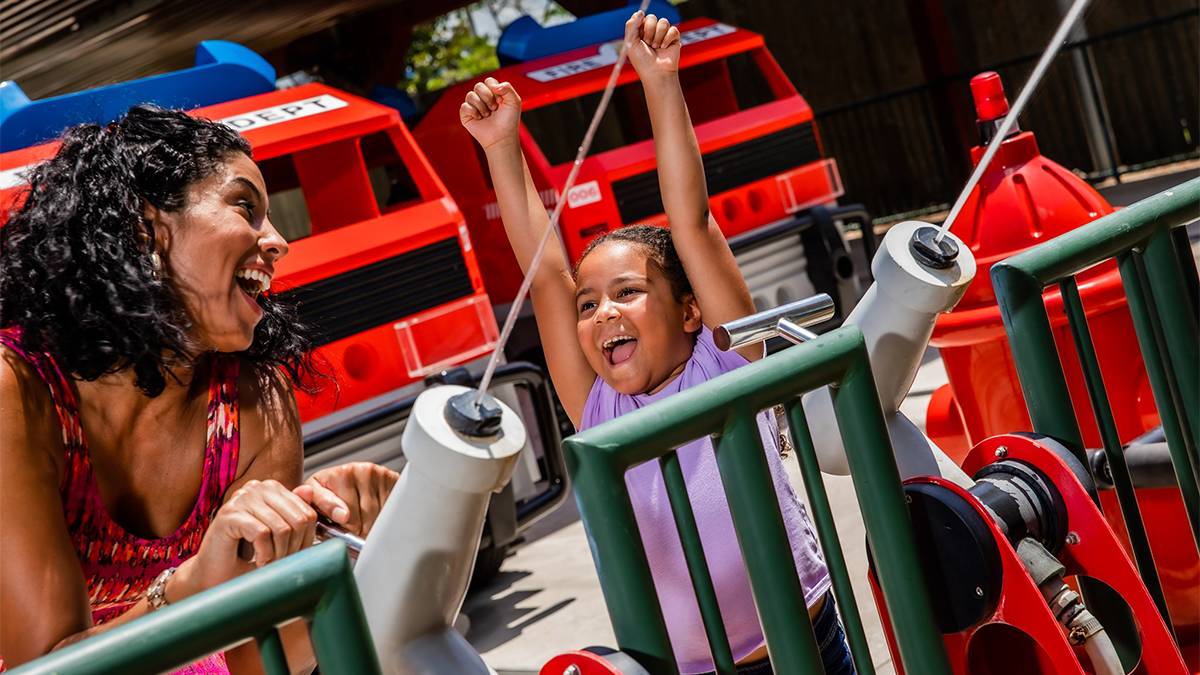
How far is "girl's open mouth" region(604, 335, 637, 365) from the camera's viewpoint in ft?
6.89

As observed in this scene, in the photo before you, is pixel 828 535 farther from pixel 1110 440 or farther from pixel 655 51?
pixel 655 51

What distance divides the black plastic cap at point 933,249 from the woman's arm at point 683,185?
53 cm

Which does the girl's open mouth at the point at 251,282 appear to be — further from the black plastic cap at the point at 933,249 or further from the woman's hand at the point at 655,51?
the black plastic cap at the point at 933,249

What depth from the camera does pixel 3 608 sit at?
1.56 metres

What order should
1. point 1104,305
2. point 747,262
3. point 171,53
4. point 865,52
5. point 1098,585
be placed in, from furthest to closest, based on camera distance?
point 865,52 → point 171,53 → point 747,262 → point 1104,305 → point 1098,585

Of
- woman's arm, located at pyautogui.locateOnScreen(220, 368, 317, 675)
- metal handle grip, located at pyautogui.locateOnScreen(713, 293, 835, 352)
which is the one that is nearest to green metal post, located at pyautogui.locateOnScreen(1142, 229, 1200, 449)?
metal handle grip, located at pyautogui.locateOnScreen(713, 293, 835, 352)

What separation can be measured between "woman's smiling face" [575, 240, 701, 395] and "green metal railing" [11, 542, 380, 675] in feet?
3.11

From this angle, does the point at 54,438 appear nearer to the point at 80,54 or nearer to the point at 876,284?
the point at 876,284

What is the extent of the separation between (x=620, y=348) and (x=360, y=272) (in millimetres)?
2954

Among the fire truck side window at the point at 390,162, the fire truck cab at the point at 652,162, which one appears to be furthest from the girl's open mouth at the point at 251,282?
the fire truck side window at the point at 390,162

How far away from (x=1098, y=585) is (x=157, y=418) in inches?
52.5

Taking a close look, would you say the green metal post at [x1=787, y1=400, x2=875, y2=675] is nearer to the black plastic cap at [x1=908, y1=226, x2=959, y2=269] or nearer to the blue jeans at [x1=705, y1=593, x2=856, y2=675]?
the black plastic cap at [x1=908, y1=226, x2=959, y2=269]

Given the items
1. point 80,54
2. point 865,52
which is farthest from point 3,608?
point 865,52

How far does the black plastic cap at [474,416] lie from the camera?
4.17 feet
